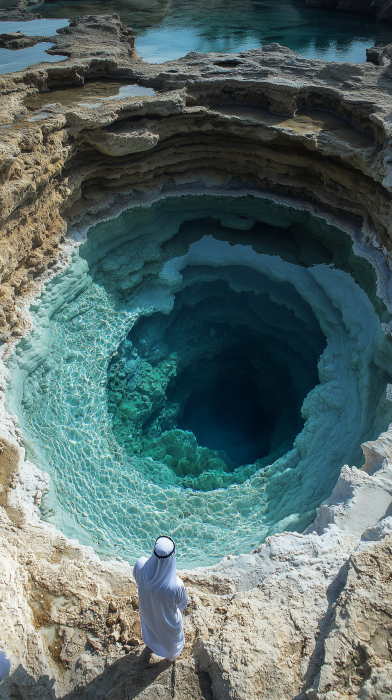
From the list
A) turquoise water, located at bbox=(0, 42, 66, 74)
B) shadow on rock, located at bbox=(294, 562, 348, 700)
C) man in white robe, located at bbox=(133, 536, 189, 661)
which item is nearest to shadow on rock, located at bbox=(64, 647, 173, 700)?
man in white robe, located at bbox=(133, 536, 189, 661)

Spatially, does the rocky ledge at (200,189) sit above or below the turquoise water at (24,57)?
below

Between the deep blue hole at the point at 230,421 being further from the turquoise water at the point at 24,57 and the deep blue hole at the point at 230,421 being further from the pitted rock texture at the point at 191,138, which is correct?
the turquoise water at the point at 24,57

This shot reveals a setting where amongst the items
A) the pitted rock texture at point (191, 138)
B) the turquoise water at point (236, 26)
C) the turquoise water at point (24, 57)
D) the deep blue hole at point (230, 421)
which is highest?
the turquoise water at point (236, 26)

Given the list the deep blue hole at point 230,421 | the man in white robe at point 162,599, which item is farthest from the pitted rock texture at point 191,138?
the deep blue hole at point 230,421

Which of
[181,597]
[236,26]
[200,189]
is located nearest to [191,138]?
[200,189]

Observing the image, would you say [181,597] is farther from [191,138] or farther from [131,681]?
[191,138]

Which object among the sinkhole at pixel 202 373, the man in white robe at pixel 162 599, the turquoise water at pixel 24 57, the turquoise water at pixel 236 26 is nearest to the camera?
the man in white robe at pixel 162 599

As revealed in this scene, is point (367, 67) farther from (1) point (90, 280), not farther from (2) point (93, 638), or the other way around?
(2) point (93, 638)
